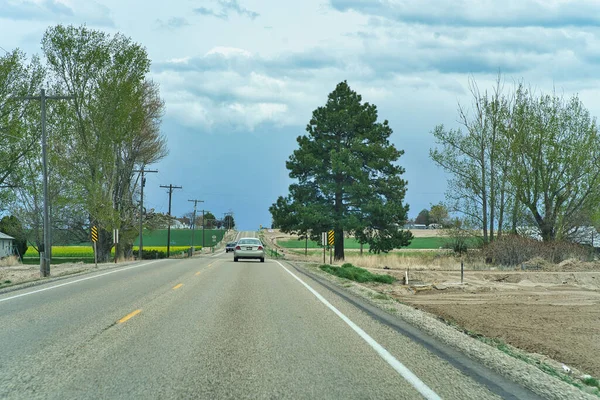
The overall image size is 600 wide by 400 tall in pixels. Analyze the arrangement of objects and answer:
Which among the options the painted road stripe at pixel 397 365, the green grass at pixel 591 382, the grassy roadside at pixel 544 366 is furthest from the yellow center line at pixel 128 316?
the green grass at pixel 591 382

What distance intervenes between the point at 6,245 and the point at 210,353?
7112 cm

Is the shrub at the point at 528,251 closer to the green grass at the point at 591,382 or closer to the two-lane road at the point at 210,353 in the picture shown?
the two-lane road at the point at 210,353

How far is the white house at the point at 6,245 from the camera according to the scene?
230 ft

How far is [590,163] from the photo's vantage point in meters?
43.1

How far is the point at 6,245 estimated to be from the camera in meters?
72.6

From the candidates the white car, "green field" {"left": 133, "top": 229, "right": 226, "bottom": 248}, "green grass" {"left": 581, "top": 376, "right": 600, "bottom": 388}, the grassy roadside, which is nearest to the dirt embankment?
the grassy roadside

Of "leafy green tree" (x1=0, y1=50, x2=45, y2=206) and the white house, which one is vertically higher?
"leafy green tree" (x1=0, y1=50, x2=45, y2=206)

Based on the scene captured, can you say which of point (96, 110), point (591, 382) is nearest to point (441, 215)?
point (96, 110)

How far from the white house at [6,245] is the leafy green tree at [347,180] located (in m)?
33.6

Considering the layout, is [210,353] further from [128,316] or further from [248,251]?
[248,251]

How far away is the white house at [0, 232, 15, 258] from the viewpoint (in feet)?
230

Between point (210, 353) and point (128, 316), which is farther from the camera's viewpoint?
point (128, 316)

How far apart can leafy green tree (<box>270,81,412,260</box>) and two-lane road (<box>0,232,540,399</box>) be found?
3448 centimetres

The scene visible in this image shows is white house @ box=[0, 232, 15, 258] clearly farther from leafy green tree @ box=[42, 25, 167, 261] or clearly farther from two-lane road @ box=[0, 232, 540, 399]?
two-lane road @ box=[0, 232, 540, 399]
